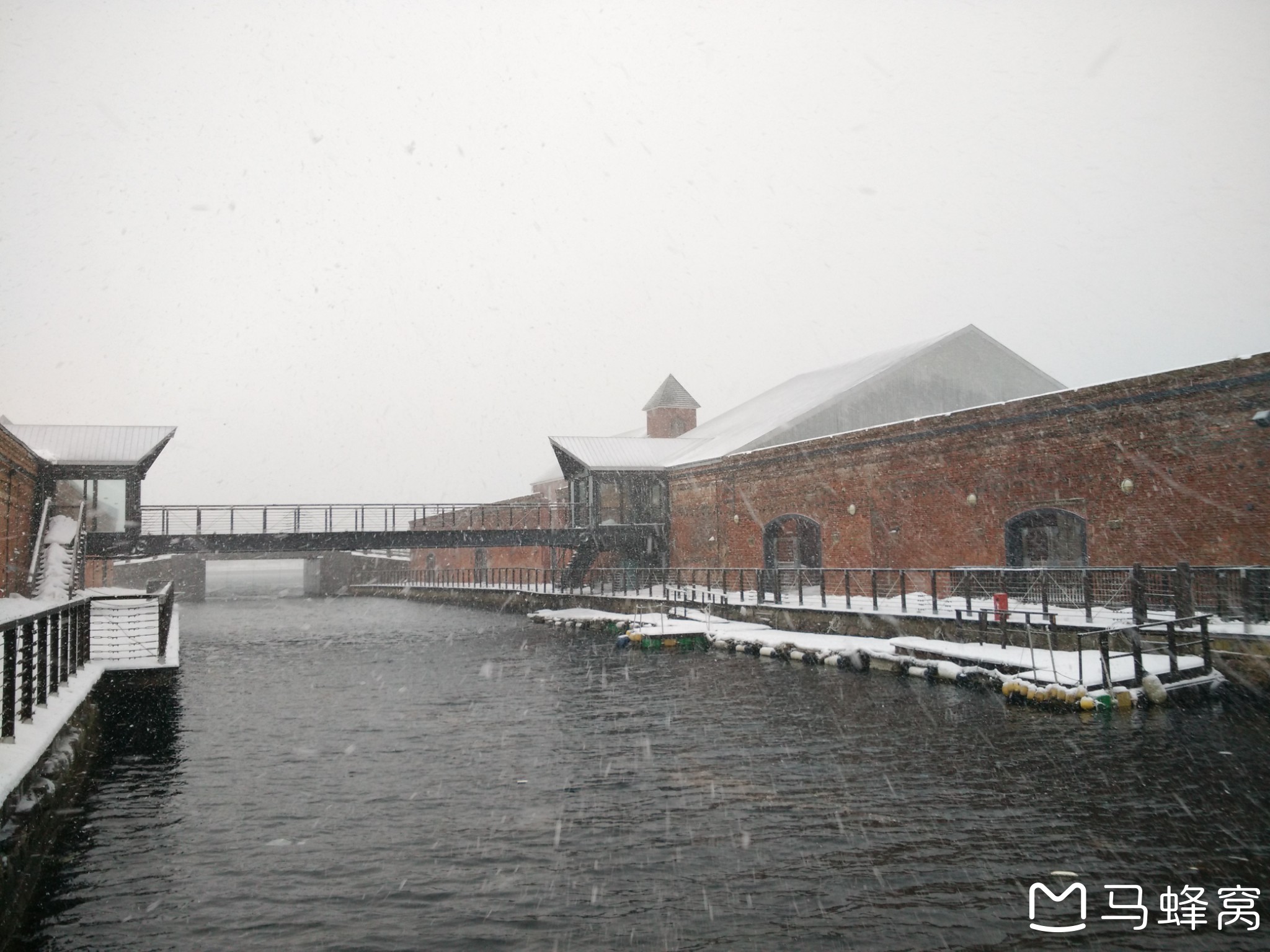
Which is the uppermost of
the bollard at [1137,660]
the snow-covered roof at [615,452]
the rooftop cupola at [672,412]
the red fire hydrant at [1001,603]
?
the rooftop cupola at [672,412]

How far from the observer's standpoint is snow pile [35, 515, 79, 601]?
23.5 m

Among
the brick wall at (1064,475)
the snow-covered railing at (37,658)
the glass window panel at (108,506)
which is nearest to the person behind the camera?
the snow-covered railing at (37,658)

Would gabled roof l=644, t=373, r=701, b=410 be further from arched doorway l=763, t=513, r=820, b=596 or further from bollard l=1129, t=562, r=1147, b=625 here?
bollard l=1129, t=562, r=1147, b=625

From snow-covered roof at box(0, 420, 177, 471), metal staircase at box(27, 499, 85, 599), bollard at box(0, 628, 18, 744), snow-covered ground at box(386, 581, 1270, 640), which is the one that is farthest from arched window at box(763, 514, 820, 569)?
bollard at box(0, 628, 18, 744)

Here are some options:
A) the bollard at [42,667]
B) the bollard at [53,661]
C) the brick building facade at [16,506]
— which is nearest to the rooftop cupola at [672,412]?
the brick building facade at [16,506]

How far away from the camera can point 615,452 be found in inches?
1533

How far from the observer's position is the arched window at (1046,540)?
65.9 feet

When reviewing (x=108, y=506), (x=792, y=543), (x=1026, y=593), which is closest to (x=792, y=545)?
(x=792, y=543)

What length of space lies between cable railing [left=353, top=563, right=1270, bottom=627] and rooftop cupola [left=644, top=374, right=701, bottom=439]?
62.7ft

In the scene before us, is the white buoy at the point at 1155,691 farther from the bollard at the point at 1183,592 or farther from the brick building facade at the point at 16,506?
the brick building facade at the point at 16,506

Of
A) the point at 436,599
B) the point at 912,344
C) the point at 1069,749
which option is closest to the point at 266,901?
the point at 1069,749

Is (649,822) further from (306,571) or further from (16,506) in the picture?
Answer: (306,571)

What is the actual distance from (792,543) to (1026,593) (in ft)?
34.8

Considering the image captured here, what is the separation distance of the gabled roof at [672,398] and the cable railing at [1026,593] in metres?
19.6
